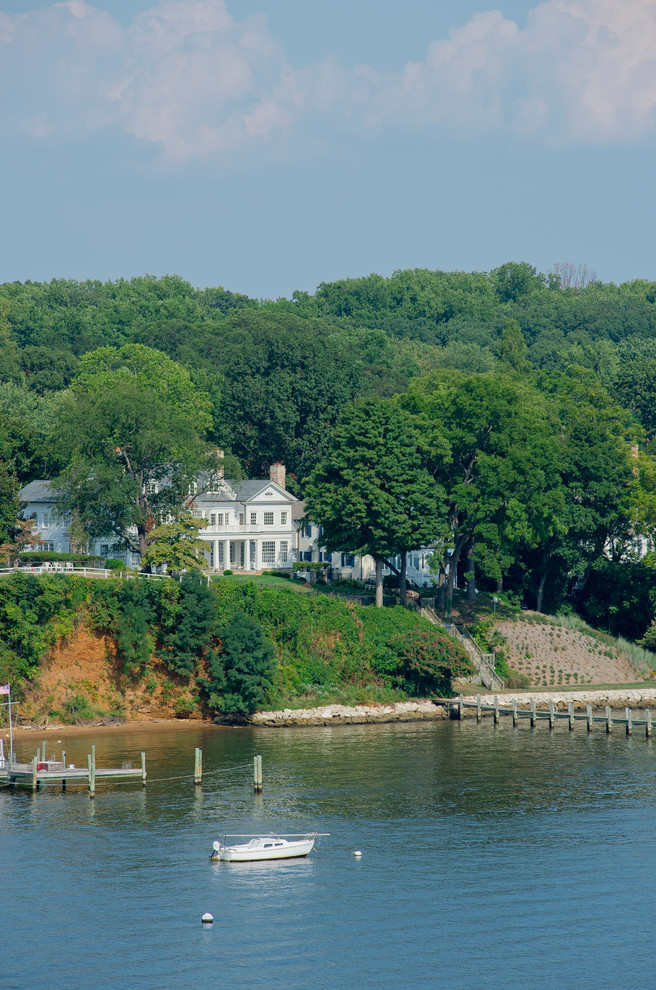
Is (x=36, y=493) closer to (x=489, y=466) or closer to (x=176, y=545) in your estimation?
(x=176, y=545)

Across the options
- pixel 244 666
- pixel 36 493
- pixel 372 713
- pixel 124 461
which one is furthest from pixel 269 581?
pixel 36 493

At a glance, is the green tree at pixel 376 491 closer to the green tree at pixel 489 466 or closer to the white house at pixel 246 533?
the green tree at pixel 489 466

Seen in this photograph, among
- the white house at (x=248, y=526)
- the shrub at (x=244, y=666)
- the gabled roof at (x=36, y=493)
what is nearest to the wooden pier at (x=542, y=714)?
the shrub at (x=244, y=666)

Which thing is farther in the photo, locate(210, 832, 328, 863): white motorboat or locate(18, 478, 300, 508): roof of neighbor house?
locate(18, 478, 300, 508): roof of neighbor house

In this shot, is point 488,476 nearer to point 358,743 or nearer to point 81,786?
point 358,743

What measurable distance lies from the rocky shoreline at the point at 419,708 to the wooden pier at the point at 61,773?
636 inches

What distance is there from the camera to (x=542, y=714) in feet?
260

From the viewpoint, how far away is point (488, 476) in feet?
297

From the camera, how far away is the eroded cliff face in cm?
7212

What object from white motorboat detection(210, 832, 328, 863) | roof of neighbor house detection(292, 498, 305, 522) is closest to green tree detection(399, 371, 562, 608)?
roof of neighbor house detection(292, 498, 305, 522)

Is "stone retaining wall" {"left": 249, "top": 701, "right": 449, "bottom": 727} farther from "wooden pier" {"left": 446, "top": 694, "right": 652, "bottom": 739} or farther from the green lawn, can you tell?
the green lawn

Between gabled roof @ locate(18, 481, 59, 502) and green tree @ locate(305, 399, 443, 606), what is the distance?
19.6m

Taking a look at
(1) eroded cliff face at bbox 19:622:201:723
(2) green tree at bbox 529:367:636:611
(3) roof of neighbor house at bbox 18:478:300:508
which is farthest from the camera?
(2) green tree at bbox 529:367:636:611

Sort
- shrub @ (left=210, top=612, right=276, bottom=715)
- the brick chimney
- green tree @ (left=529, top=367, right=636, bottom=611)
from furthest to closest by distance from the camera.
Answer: the brick chimney < green tree @ (left=529, top=367, right=636, bottom=611) < shrub @ (left=210, top=612, right=276, bottom=715)
